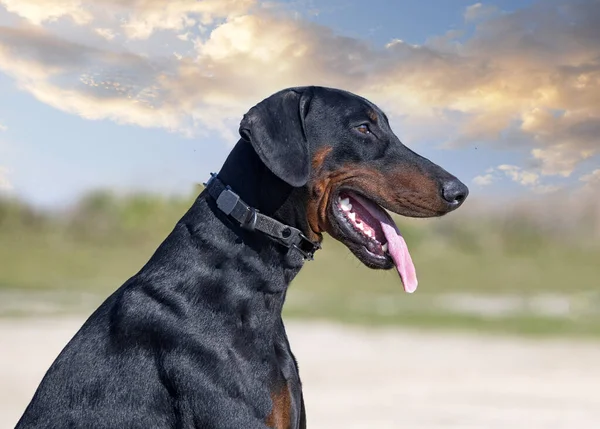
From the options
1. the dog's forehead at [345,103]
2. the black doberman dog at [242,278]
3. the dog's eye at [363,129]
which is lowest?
the black doberman dog at [242,278]

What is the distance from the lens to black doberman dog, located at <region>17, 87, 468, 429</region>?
311cm

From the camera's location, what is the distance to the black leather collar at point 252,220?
3.18m

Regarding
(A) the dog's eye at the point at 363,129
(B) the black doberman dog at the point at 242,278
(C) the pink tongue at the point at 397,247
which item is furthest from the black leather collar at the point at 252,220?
(A) the dog's eye at the point at 363,129

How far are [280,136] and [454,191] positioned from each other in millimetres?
762

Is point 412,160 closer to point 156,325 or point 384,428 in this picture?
point 156,325

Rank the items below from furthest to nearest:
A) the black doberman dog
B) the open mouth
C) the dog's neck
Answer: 1. the open mouth
2. the dog's neck
3. the black doberman dog

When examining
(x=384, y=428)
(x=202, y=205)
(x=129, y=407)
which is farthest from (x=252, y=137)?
(x=384, y=428)

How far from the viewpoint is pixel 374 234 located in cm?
348

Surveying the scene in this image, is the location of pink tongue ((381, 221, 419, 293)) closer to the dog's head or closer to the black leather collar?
the dog's head

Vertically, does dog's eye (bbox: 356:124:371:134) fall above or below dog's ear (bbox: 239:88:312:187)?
above

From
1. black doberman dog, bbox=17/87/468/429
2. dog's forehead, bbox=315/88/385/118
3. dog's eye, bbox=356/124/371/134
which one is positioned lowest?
black doberman dog, bbox=17/87/468/429

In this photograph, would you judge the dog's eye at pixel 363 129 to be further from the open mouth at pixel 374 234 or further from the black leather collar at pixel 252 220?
the black leather collar at pixel 252 220

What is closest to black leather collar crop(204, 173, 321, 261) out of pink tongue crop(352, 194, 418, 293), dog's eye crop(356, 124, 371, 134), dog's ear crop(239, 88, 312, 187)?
dog's ear crop(239, 88, 312, 187)

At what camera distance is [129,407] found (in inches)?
121
